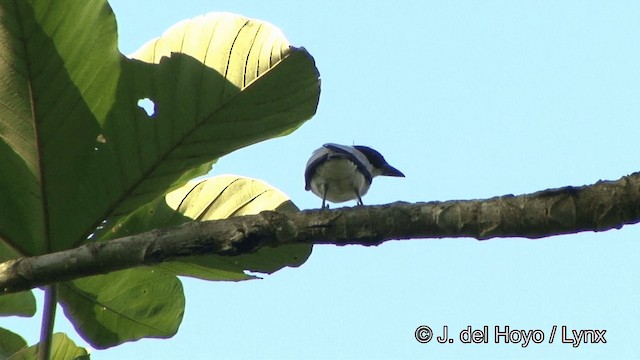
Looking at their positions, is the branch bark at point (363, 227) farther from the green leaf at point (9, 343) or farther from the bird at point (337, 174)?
the bird at point (337, 174)

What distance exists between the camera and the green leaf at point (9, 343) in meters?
3.73

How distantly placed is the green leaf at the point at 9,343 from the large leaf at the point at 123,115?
548 millimetres

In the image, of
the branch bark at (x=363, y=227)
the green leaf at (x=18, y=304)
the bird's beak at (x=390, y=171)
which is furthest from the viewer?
the bird's beak at (x=390, y=171)

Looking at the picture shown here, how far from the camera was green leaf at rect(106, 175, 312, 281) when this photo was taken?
12.3 ft

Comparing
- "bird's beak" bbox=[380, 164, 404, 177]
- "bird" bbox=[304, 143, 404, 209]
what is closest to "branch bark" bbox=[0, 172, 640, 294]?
"bird" bbox=[304, 143, 404, 209]

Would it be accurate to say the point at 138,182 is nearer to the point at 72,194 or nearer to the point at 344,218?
the point at 72,194

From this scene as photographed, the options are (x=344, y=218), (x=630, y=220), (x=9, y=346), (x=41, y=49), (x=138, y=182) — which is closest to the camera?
(x=630, y=220)

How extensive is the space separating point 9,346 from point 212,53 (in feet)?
4.61

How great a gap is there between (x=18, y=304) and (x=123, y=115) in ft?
3.66

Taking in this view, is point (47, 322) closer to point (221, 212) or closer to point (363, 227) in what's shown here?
point (221, 212)

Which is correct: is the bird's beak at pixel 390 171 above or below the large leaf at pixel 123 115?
above

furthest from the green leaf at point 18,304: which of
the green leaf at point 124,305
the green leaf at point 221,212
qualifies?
the green leaf at point 221,212

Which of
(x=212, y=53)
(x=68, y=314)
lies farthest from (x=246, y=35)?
(x=68, y=314)

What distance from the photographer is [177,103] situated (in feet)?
10.9
